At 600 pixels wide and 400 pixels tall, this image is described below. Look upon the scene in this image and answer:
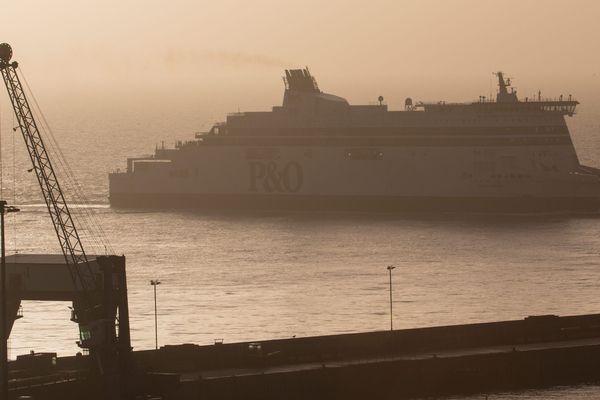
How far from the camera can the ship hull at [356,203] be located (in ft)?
424

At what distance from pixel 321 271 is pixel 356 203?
36.1 m

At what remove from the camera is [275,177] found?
136 meters

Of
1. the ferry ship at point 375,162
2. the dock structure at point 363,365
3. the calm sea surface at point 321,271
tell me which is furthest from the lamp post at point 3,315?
the ferry ship at point 375,162

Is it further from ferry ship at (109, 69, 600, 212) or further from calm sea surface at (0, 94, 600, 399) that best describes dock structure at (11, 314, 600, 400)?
ferry ship at (109, 69, 600, 212)

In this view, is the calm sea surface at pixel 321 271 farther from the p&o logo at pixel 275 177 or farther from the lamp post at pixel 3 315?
the lamp post at pixel 3 315

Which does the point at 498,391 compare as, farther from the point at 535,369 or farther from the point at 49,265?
the point at 49,265

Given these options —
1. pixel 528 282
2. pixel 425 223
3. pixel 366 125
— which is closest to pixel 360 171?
pixel 366 125

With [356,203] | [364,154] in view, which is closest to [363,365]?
[356,203]

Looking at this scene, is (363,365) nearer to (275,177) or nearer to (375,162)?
(375,162)

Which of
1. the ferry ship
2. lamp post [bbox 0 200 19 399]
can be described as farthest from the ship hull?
lamp post [bbox 0 200 19 399]

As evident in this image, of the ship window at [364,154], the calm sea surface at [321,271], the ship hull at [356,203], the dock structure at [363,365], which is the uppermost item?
the ship window at [364,154]

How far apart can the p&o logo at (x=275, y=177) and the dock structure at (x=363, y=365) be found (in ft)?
208

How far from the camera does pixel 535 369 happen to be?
6950 cm

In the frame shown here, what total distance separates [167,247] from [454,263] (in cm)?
1794
